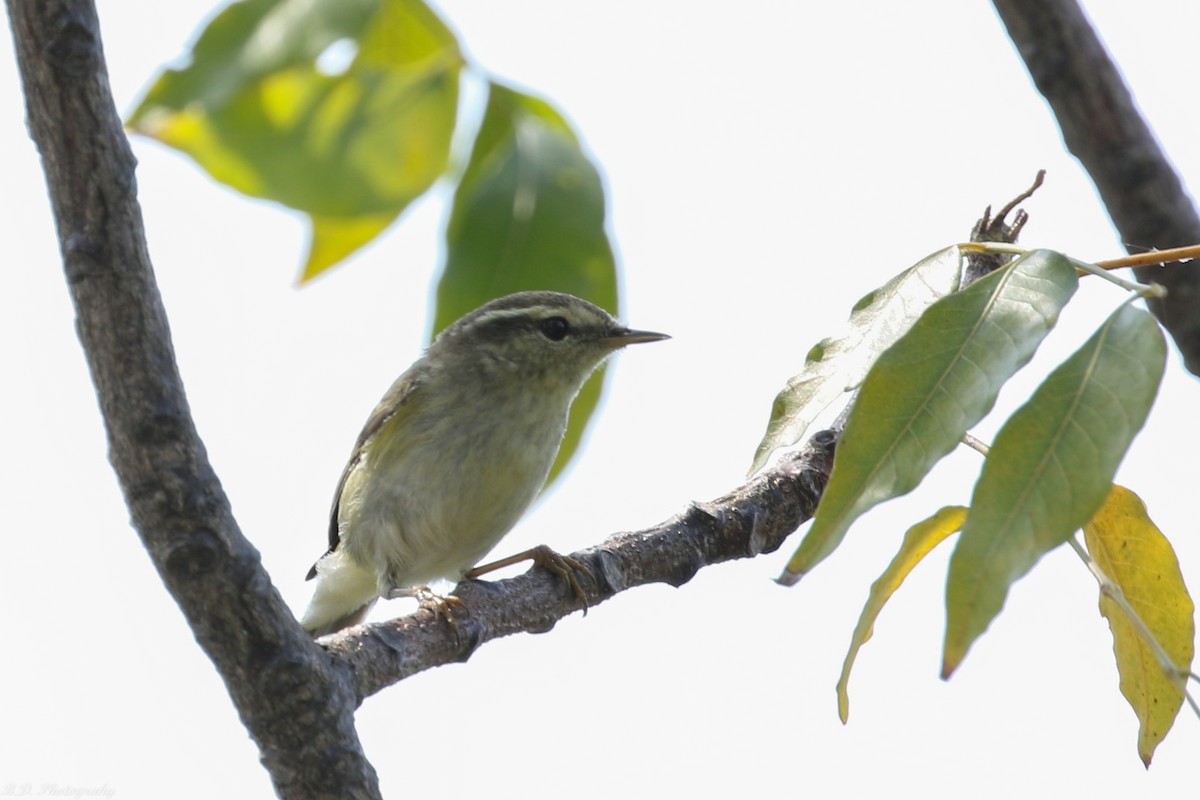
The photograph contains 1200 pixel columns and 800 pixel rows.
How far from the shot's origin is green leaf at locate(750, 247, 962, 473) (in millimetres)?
2215

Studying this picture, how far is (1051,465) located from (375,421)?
11.4 ft

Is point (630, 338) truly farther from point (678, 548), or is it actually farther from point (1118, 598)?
point (1118, 598)

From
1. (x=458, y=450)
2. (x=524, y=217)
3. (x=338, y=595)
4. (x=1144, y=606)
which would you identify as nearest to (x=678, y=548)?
(x=524, y=217)

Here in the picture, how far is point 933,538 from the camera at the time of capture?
2.18m

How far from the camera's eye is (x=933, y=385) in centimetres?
184

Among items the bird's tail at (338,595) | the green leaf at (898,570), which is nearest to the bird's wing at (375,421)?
the bird's tail at (338,595)

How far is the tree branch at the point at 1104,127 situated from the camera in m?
1.29

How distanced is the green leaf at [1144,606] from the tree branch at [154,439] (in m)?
1.31

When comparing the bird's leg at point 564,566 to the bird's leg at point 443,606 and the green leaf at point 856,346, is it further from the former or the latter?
the green leaf at point 856,346

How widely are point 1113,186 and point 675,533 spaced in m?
1.89

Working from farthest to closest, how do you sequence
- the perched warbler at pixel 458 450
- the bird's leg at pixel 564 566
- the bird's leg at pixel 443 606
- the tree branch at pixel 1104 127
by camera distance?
the perched warbler at pixel 458 450, the bird's leg at pixel 564 566, the bird's leg at pixel 443 606, the tree branch at pixel 1104 127

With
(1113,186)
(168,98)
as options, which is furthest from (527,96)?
(1113,186)

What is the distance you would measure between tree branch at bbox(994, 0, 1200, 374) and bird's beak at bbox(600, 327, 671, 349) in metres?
3.51

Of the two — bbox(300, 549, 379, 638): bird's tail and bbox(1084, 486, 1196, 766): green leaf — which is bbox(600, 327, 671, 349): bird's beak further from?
bbox(1084, 486, 1196, 766): green leaf
